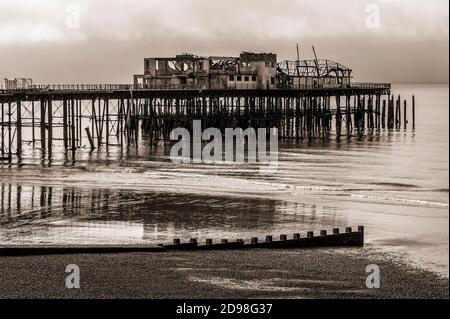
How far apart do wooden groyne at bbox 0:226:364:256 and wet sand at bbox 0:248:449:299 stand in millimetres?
441

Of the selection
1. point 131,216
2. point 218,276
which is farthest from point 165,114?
point 218,276

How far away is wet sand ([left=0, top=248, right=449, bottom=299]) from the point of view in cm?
2520

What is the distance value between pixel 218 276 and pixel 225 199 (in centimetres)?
1629

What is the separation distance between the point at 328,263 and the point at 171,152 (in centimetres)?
3861

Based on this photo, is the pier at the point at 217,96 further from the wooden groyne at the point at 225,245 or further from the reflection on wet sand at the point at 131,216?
the wooden groyne at the point at 225,245

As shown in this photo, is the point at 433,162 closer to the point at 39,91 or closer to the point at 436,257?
the point at 39,91

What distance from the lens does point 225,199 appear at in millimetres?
43094

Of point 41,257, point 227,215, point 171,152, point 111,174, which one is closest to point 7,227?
point 41,257

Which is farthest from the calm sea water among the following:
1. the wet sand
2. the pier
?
the pier

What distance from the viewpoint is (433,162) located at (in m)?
63.0

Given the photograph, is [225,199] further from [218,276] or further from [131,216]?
[218,276]

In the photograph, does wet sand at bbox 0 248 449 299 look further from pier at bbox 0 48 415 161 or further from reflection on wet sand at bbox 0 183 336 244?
pier at bbox 0 48 415 161

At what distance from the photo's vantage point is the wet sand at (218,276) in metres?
25.2
